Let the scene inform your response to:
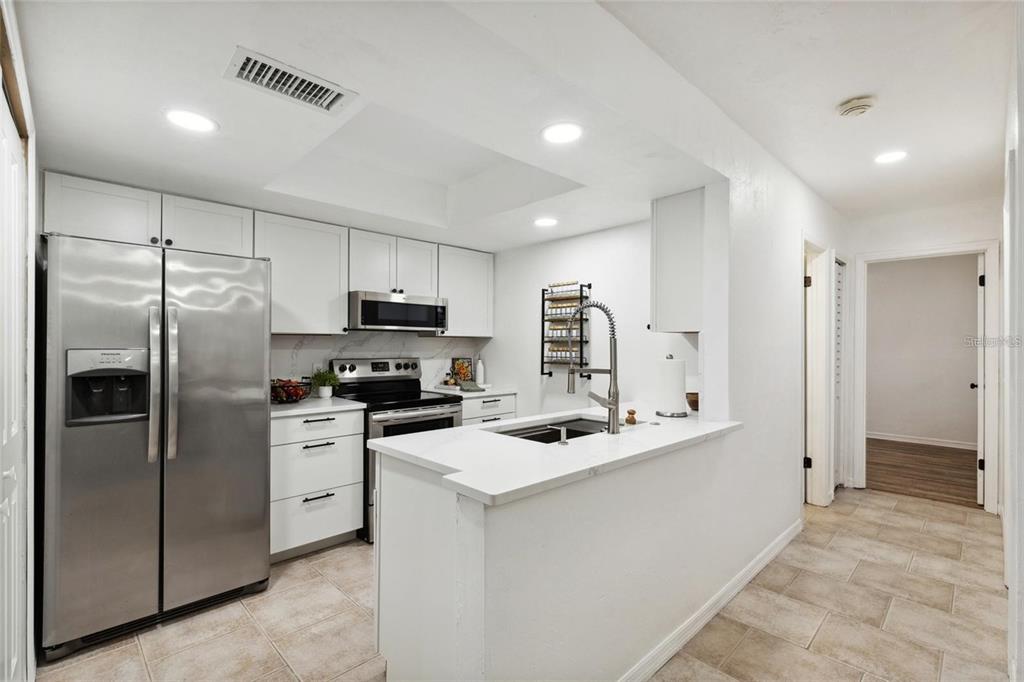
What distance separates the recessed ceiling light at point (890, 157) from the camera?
2859 millimetres

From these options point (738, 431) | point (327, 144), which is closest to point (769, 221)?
point (738, 431)

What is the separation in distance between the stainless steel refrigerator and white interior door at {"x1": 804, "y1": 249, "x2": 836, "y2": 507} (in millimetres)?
3791

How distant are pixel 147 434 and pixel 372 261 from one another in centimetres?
189

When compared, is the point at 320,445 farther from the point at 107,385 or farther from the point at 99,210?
the point at 99,210

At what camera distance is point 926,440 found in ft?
19.5

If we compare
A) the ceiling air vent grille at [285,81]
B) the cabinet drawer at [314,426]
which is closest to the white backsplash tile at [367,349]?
the cabinet drawer at [314,426]

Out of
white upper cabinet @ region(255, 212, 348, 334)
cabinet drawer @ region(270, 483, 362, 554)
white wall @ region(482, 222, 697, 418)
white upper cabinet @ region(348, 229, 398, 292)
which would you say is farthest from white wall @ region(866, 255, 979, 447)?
cabinet drawer @ region(270, 483, 362, 554)

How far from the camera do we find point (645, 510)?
1903 mm

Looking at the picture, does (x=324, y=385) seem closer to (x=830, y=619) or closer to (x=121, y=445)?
(x=121, y=445)

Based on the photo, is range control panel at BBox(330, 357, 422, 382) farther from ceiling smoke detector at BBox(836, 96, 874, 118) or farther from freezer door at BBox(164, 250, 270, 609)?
ceiling smoke detector at BBox(836, 96, 874, 118)

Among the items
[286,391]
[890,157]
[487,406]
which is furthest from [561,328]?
[890,157]

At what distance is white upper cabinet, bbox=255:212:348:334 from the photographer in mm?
3193

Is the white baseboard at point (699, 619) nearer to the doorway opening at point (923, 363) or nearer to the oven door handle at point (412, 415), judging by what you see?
the oven door handle at point (412, 415)

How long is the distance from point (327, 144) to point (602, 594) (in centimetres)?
277
